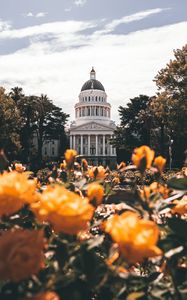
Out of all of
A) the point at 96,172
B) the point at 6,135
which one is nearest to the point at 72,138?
the point at 6,135

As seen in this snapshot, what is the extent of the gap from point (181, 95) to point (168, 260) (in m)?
28.2

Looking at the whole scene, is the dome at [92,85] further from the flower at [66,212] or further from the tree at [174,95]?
the flower at [66,212]

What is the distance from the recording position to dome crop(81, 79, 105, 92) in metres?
103

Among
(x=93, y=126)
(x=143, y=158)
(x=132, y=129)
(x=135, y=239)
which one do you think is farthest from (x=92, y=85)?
(x=135, y=239)

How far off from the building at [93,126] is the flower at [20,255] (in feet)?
305

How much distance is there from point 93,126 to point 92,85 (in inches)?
501

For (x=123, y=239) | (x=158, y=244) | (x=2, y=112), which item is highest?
(x=2, y=112)

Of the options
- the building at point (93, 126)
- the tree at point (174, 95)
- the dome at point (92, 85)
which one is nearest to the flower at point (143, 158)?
the tree at point (174, 95)

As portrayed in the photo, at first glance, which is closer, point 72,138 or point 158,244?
point 158,244

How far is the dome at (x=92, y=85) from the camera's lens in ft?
338

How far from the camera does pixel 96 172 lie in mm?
2348

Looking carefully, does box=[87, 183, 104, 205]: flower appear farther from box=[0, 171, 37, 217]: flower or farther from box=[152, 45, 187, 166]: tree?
box=[152, 45, 187, 166]: tree

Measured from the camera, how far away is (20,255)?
3.38 ft

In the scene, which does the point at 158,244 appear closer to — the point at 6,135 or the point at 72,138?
the point at 6,135
